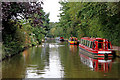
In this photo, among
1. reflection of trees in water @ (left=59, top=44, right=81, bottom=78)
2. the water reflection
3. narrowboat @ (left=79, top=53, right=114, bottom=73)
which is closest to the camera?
the water reflection

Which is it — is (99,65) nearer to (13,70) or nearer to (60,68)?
(60,68)

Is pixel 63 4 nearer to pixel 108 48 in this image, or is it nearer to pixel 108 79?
pixel 108 48

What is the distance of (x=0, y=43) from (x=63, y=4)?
57.1m

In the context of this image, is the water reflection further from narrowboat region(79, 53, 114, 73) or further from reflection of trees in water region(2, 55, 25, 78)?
narrowboat region(79, 53, 114, 73)

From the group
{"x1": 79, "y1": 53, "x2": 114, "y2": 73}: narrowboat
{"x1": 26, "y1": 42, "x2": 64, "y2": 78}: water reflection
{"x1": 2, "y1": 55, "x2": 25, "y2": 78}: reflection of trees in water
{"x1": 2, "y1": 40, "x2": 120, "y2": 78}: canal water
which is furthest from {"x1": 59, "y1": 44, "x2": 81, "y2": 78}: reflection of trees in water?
{"x1": 2, "y1": 55, "x2": 25, "y2": 78}: reflection of trees in water

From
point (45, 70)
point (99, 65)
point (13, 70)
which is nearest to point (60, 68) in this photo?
point (45, 70)

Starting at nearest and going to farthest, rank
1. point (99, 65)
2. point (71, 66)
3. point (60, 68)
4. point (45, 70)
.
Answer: point (45, 70)
point (60, 68)
point (71, 66)
point (99, 65)

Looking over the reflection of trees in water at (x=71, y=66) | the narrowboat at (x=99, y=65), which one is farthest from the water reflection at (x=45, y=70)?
the narrowboat at (x=99, y=65)

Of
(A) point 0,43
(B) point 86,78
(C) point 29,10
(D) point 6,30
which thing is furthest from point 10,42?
(B) point 86,78

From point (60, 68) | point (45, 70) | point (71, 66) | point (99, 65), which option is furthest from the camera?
point (99, 65)

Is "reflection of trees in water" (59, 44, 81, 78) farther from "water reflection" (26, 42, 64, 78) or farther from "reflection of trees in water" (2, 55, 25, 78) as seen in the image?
"reflection of trees in water" (2, 55, 25, 78)

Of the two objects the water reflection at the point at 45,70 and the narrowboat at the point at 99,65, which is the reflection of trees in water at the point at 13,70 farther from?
the narrowboat at the point at 99,65

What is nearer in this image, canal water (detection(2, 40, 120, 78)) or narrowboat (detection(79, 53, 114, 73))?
canal water (detection(2, 40, 120, 78))

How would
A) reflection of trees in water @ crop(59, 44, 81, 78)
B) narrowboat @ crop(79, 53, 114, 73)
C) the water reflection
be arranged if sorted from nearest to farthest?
the water reflection < reflection of trees in water @ crop(59, 44, 81, 78) < narrowboat @ crop(79, 53, 114, 73)
